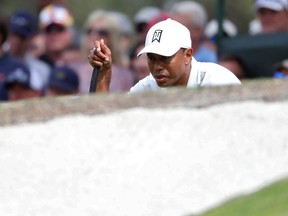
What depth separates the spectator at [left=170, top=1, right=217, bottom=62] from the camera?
13914 millimetres

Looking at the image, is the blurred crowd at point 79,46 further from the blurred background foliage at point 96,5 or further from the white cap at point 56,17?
the blurred background foliage at point 96,5

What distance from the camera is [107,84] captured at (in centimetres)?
1041

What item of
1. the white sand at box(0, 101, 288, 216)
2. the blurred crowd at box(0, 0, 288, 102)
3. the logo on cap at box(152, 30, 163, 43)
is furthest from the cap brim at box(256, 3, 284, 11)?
the white sand at box(0, 101, 288, 216)

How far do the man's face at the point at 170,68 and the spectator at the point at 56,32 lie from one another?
5.04 metres

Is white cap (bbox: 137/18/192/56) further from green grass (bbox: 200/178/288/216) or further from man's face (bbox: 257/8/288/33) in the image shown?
man's face (bbox: 257/8/288/33)

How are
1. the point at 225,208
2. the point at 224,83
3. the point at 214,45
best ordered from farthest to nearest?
the point at 214,45 < the point at 224,83 < the point at 225,208

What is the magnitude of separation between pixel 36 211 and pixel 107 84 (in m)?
2.41

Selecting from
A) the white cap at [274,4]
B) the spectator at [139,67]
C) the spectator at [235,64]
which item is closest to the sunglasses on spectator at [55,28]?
the spectator at [139,67]

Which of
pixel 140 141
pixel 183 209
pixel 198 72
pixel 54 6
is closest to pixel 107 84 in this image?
pixel 198 72

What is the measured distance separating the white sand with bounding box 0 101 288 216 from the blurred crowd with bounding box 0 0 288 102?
10.3 feet

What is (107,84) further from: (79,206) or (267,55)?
(267,55)

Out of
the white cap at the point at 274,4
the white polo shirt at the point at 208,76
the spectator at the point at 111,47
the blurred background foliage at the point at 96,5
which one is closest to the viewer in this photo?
the white polo shirt at the point at 208,76

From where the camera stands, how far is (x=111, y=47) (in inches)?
535

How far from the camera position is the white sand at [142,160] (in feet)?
26.5
